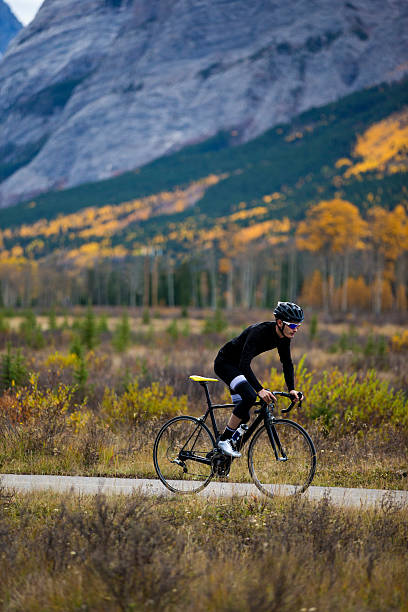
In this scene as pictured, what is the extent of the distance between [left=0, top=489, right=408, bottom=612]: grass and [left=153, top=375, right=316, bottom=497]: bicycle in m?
0.40

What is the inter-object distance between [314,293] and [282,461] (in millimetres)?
73734

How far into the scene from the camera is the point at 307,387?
1016 cm

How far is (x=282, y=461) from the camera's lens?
244 inches

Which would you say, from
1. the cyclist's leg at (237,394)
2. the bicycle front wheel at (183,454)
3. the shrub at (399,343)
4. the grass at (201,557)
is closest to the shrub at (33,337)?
the shrub at (399,343)

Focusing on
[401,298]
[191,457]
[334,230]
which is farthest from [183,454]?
[401,298]

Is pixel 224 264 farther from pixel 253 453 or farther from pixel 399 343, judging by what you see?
pixel 253 453

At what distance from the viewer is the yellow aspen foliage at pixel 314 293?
7694 centimetres

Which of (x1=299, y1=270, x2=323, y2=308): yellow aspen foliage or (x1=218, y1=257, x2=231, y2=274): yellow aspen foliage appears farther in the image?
(x1=218, y1=257, x2=231, y2=274): yellow aspen foliage

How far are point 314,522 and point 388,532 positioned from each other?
27.1 inches

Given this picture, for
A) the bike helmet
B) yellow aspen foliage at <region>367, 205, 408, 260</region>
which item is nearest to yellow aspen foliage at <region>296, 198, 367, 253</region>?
yellow aspen foliage at <region>367, 205, 408, 260</region>

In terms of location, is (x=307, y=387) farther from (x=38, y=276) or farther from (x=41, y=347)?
(x=38, y=276)

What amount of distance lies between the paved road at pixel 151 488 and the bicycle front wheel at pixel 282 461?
0.66ft

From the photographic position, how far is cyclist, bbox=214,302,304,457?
19.2 feet

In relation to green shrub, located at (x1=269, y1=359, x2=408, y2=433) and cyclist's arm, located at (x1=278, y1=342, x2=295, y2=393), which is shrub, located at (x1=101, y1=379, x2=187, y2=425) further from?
cyclist's arm, located at (x1=278, y1=342, x2=295, y2=393)
